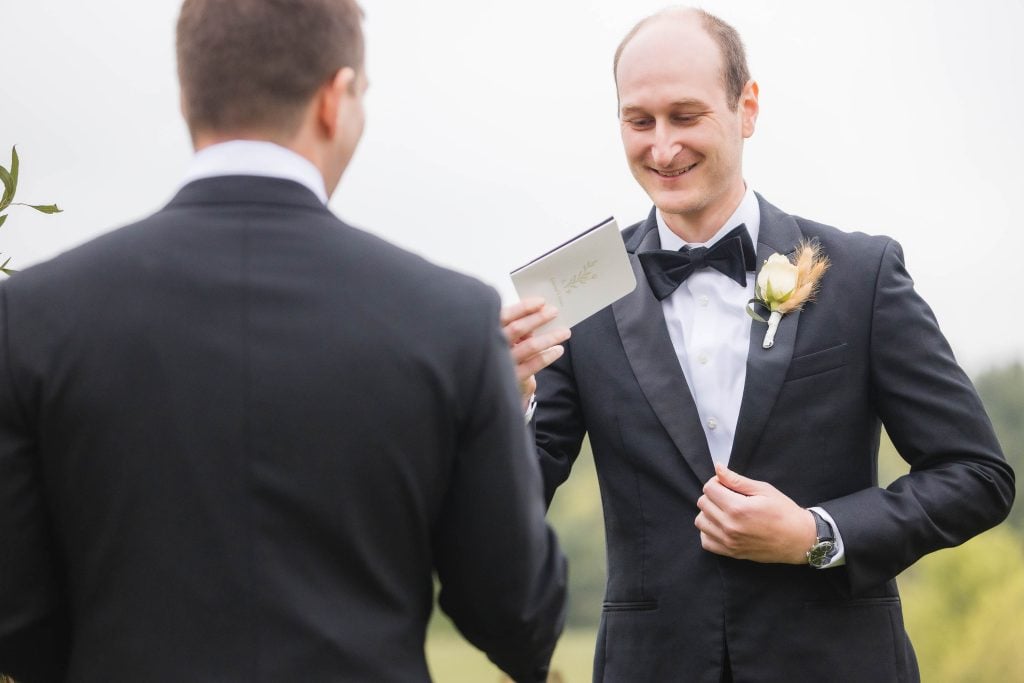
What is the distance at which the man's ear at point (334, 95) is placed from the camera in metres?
1.72

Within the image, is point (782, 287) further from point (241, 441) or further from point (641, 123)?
point (241, 441)

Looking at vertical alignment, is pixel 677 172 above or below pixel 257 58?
below

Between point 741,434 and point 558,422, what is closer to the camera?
point 741,434

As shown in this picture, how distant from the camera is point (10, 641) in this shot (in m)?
1.74

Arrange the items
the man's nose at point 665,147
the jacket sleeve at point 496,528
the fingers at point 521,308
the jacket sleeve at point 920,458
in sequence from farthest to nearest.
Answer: the man's nose at point 665,147 < the jacket sleeve at point 920,458 < the fingers at point 521,308 < the jacket sleeve at point 496,528

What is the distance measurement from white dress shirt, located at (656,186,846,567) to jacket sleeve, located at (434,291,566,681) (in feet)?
3.76

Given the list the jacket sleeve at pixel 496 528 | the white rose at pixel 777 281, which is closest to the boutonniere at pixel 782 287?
the white rose at pixel 777 281

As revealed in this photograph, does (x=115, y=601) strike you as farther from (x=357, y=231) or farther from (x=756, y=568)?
(x=756, y=568)

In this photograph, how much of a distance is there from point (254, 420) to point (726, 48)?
75.6 inches

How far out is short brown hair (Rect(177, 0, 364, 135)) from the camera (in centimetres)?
169

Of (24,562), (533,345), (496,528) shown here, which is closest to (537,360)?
(533,345)

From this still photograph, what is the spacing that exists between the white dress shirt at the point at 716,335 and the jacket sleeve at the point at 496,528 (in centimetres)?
115

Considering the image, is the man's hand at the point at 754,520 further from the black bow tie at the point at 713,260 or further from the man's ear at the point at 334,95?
the man's ear at the point at 334,95

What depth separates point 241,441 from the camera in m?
1.60
